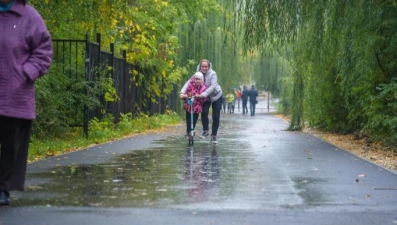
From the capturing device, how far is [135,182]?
394 inches

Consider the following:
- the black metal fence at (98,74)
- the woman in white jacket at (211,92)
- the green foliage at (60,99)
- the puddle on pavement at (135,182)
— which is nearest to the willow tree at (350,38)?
the woman in white jacket at (211,92)

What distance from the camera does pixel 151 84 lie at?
107 ft

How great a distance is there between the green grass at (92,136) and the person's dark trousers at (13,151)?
528 centimetres

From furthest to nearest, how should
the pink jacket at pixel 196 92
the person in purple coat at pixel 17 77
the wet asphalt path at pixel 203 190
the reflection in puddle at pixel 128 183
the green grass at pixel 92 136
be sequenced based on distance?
the pink jacket at pixel 196 92 → the green grass at pixel 92 136 → the reflection in puddle at pixel 128 183 → the person in purple coat at pixel 17 77 → the wet asphalt path at pixel 203 190

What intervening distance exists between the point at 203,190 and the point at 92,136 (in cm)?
1038

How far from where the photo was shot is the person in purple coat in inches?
300

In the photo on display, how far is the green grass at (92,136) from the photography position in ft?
49.1

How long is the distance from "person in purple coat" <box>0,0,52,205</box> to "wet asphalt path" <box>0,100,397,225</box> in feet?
1.23

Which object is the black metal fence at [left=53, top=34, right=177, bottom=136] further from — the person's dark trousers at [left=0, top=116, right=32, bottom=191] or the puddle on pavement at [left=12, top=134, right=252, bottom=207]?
the person's dark trousers at [left=0, top=116, right=32, bottom=191]

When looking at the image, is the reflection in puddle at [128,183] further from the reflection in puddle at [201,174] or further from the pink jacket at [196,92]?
the pink jacket at [196,92]

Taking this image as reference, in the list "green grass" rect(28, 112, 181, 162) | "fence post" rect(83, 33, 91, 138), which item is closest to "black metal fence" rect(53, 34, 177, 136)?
"fence post" rect(83, 33, 91, 138)

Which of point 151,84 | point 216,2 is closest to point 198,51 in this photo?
point 216,2

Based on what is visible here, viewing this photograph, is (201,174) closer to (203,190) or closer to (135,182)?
(135,182)

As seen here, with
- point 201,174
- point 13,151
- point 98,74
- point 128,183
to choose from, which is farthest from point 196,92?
point 13,151
